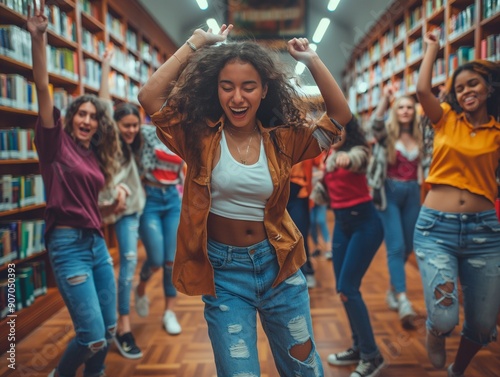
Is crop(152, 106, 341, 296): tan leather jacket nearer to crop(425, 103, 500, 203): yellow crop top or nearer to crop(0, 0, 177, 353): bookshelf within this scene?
crop(425, 103, 500, 203): yellow crop top

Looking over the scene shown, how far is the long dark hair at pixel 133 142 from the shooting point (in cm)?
219

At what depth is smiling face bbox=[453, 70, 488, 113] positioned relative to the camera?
152cm

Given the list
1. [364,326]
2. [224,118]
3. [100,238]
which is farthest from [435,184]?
[100,238]

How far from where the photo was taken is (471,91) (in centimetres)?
152

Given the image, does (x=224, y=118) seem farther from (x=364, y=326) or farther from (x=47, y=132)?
(x=364, y=326)

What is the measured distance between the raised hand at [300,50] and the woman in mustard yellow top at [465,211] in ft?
2.24

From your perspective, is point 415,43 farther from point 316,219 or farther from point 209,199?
point 209,199

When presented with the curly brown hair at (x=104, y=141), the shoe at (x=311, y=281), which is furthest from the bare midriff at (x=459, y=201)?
the shoe at (x=311, y=281)

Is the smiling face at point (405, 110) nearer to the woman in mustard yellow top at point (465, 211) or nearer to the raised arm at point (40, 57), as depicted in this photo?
the woman in mustard yellow top at point (465, 211)

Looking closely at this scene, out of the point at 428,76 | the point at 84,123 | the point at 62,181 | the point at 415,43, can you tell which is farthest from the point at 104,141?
the point at 415,43

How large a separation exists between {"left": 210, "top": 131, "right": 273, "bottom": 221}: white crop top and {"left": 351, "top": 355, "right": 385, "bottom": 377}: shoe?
1.08 meters

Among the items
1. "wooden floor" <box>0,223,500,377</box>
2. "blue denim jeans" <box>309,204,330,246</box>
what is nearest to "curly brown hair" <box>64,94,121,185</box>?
"wooden floor" <box>0,223,500,377</box>

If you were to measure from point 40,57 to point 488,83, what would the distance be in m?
1.66

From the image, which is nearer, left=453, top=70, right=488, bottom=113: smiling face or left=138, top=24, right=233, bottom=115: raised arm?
left=138, top=24, right=233, bottom=115: raised arm
